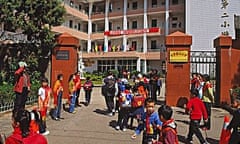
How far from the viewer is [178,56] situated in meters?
14.8

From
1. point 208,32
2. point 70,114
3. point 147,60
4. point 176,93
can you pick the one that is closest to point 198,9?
point 208,32

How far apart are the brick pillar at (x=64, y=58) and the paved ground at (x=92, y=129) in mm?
2749

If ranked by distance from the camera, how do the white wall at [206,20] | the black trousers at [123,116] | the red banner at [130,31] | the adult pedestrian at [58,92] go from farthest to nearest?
the red banner at [130,31] < the white wall at [206,20] < the adult pedestrian at [58,92] < the black trousers at [123,116]

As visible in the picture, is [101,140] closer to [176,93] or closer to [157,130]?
[157,130]

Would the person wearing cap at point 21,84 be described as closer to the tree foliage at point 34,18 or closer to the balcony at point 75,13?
the tree foliage at point 34,18

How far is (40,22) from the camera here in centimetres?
1505

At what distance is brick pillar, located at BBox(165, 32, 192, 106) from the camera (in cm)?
1477

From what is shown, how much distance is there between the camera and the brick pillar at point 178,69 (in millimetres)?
14773

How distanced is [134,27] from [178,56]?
123 feet

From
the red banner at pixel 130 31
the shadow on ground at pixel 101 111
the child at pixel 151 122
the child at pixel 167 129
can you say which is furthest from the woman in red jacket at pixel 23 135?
the red banner at pixel 130 31

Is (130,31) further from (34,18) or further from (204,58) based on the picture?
(34,18)

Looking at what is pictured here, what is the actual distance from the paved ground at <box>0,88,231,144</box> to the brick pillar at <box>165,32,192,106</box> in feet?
3.59

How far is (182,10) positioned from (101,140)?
130ft

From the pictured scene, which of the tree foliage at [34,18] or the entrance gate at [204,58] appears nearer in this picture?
the tree foliage at [34,18]
